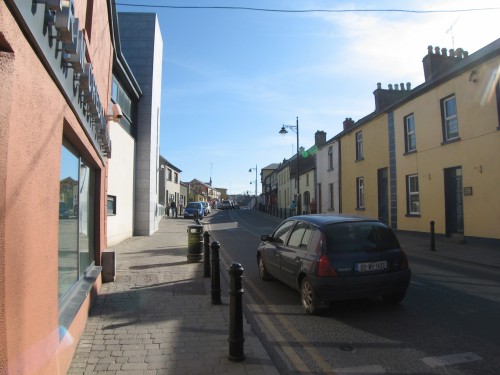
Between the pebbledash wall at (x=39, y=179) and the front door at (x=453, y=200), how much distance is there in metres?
13.7

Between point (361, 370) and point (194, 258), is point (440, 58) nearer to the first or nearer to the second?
point (194, 258)

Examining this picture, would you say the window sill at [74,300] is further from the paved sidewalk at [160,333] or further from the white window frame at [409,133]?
the white window frame at [409,133]

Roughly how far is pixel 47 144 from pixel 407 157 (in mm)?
17682

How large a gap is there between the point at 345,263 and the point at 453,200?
11.4m

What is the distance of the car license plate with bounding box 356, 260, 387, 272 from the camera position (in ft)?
19.9

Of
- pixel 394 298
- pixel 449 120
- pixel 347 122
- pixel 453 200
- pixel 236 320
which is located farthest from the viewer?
pixel 347 122

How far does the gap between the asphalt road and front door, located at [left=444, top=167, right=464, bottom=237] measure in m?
7.56

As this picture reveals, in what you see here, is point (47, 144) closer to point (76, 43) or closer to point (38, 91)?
point (38, 91)

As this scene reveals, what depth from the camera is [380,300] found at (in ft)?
22.6

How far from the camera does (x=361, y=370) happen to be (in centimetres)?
413

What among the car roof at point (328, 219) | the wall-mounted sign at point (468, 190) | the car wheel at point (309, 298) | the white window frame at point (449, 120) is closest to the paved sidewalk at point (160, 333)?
the car wheel at point (309, 298)

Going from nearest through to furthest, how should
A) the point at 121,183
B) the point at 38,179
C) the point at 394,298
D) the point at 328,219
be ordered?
the point at 38,179 → the point at 394,298 → the point at 328,219 → the point at 121,183

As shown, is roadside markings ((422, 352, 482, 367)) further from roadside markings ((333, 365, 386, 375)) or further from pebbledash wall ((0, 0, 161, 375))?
pebbledash wall ((0, 0, 161, 375))

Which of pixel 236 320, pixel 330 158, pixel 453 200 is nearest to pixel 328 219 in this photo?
pixel 236 320
